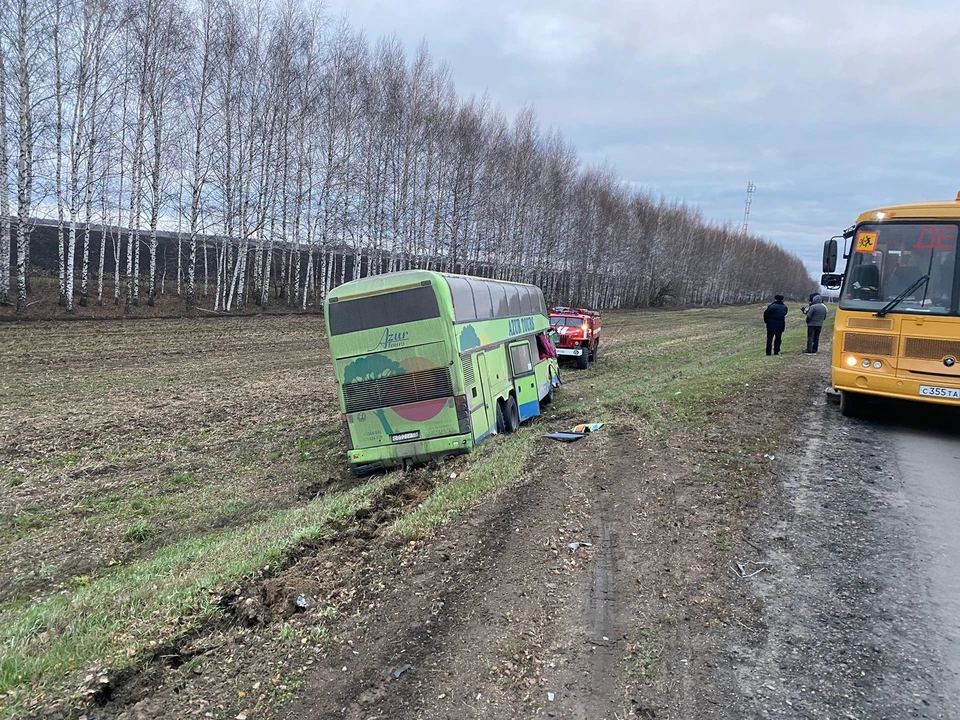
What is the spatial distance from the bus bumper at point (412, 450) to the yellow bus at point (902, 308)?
19.8 feet

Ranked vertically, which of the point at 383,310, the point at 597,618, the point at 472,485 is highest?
the point at 383,310

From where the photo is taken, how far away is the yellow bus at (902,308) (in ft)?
27.7

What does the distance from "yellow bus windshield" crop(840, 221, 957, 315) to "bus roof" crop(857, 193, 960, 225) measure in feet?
0.39

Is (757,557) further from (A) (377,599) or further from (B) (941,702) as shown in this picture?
(A) (377,599)

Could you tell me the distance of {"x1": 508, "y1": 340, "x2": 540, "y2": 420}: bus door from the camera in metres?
12.8

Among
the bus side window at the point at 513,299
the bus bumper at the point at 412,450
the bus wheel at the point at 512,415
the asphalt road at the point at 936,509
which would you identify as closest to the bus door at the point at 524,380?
the bus wheel at the point at 512,415

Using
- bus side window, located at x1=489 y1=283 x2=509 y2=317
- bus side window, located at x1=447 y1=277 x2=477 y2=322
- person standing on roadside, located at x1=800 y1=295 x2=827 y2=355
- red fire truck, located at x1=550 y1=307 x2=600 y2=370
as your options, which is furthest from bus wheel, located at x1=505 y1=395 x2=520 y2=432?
person standing on roadside, located at x1=800 y1=295 x2=827 y2=355

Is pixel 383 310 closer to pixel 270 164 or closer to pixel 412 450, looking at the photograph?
pixel 412 450

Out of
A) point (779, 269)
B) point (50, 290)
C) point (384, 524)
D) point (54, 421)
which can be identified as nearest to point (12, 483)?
point (54, 421)

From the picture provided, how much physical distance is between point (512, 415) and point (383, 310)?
13.4ft

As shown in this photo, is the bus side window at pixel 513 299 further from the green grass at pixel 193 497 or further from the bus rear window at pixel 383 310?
the bus rear window at pixel 383 310

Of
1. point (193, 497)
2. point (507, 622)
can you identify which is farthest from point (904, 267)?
point (193, 497)

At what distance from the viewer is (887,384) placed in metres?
8.73

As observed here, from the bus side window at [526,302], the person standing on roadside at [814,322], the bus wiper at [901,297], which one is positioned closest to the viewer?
the bus wiper at [901,297]
